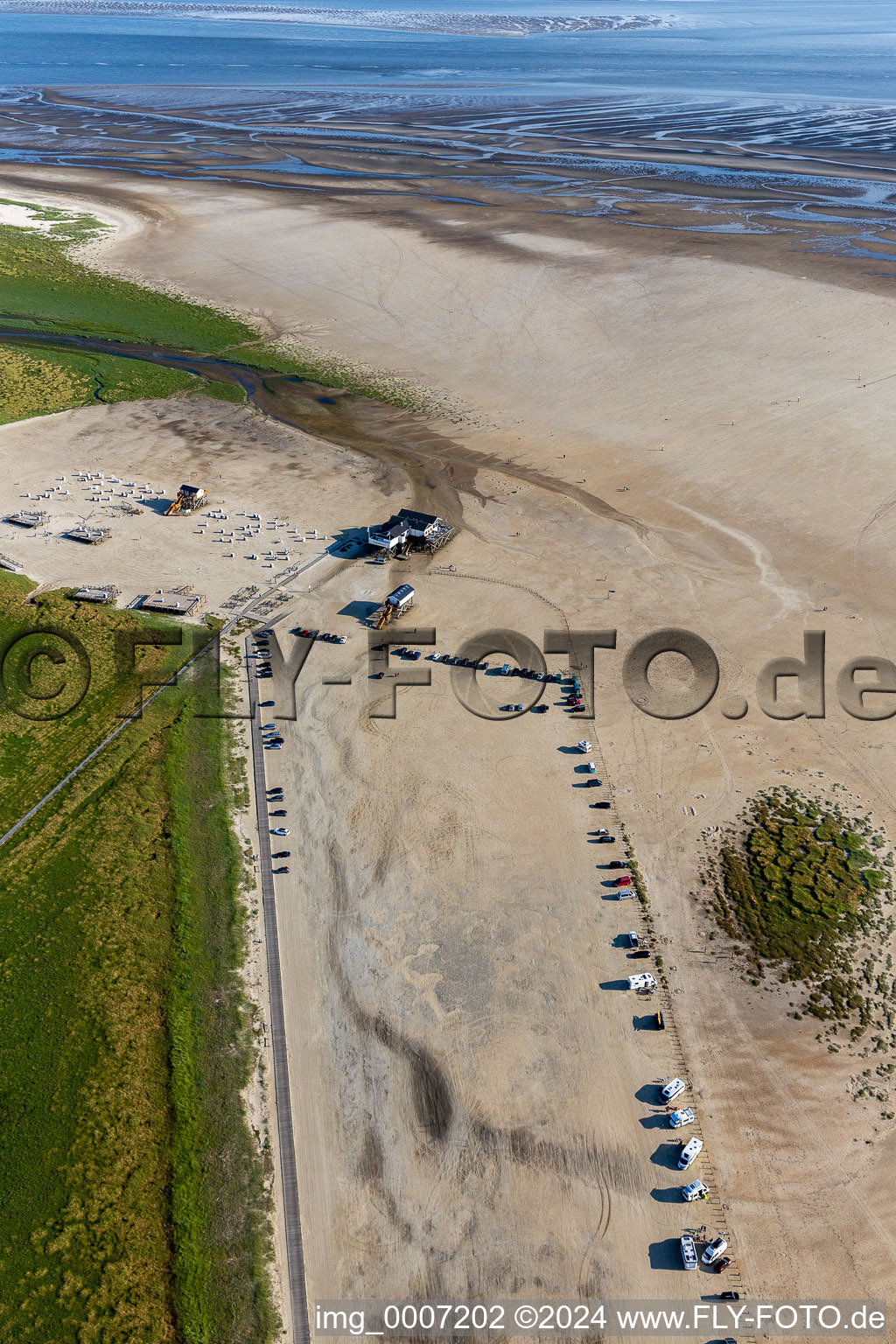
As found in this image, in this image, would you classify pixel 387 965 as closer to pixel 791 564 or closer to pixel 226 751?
pixel 226 751

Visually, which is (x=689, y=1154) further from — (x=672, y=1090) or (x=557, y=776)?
(x=557, y=776)

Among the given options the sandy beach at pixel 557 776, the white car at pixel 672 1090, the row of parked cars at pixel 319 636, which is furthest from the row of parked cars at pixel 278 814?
the white car at pixel 672 1090

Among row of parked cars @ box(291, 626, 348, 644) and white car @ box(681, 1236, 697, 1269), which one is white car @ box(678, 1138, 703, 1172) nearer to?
white car @ box(681, 1236, 697, 1269)

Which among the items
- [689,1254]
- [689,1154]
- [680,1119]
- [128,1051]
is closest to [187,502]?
[128,1051]

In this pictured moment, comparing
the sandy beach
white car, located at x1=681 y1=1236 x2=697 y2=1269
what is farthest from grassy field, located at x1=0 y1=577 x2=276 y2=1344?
white car, located at x1=681 y1=1236 x2=697 y2=1269

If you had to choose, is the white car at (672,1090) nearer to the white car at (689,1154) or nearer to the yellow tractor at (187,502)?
the white car at (689,1154)

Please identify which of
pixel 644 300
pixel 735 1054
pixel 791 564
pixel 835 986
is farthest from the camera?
pixel 644 300

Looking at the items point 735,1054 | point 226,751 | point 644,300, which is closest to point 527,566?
point 226,751
